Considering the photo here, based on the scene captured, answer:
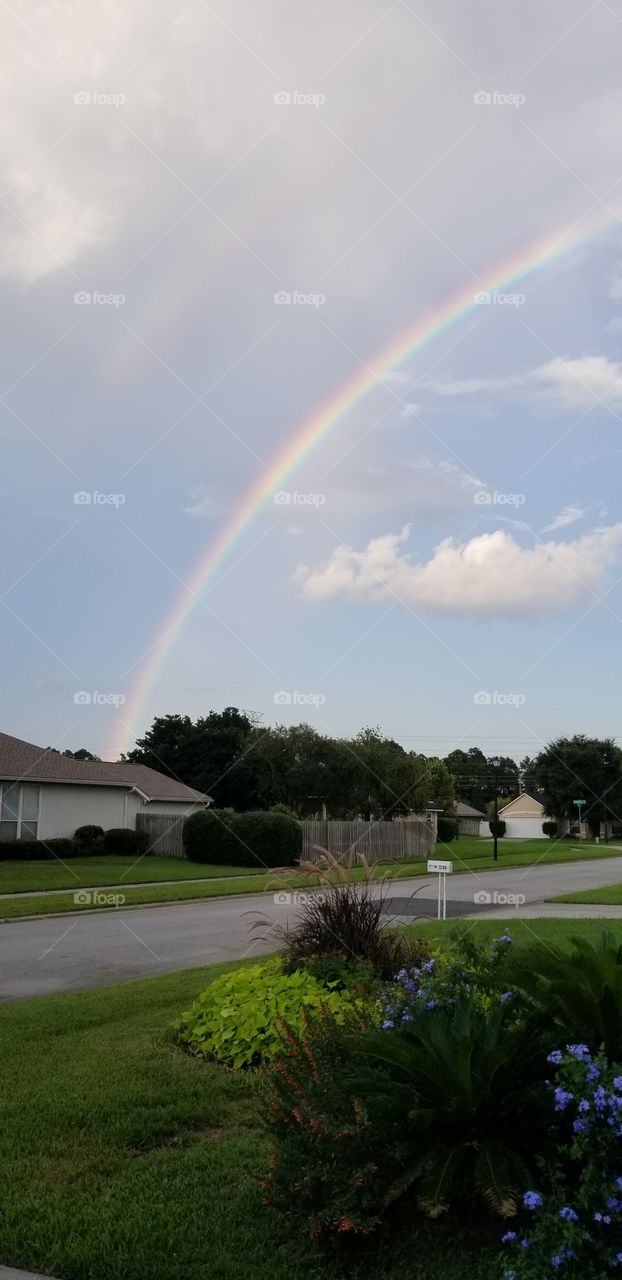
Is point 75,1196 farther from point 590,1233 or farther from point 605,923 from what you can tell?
point 605,923

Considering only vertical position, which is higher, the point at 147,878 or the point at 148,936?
the point at 147,878

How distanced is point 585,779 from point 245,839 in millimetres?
59614

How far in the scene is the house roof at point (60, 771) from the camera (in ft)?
123

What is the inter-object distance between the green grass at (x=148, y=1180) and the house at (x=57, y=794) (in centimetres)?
3030

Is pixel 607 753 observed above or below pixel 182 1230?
above

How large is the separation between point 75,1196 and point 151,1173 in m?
0.45

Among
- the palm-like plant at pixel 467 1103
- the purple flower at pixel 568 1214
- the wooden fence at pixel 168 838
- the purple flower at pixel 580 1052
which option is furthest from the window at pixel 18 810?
the purple flower at pixel 568 1214

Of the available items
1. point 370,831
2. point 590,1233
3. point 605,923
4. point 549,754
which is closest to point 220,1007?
point 590,1233

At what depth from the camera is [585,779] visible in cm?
9125

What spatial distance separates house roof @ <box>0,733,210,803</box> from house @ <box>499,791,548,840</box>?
2448 inches

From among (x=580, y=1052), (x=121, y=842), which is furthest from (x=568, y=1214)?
(x=121, y=842)

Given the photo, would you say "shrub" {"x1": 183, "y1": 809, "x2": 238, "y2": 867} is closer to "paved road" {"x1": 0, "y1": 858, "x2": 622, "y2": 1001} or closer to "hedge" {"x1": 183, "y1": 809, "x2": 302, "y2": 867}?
"hedge" {"x1": 183, "y1": 809, "x2": 302, "y2": 867}

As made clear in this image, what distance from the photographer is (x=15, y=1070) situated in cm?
714

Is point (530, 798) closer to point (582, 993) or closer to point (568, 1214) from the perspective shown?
point (582, 993)
